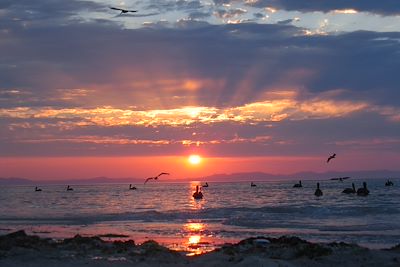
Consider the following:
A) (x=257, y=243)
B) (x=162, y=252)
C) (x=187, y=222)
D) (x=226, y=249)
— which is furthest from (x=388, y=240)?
(x=187, y=222)

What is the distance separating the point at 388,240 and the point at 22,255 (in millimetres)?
17114

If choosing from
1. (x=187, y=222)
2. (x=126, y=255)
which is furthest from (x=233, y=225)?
(x=126, y=255)

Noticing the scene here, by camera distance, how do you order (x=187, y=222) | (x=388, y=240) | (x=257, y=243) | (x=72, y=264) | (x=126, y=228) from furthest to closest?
(x=187, y=222) < (x=126, y=228) < (x=388, y=240) < (x=257, y=243) < (x=72, y=264)

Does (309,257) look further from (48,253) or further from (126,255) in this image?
(48,253)

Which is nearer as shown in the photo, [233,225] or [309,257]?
[309,257]

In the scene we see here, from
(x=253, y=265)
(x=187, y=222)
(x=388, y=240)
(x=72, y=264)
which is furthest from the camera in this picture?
(x=187, y=222)

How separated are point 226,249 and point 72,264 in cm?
543

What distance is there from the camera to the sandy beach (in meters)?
16.5

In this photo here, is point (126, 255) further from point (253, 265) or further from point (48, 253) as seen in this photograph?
point (253, 265)

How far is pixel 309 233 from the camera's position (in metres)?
30.0

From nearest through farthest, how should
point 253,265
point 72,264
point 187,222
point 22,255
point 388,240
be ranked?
point 253,265 < point 72,264 < point 22,255 < point 388,240 < point 187,222

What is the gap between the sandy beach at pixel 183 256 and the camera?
16.5 meters

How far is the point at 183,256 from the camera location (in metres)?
18.3

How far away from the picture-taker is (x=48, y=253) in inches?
713
